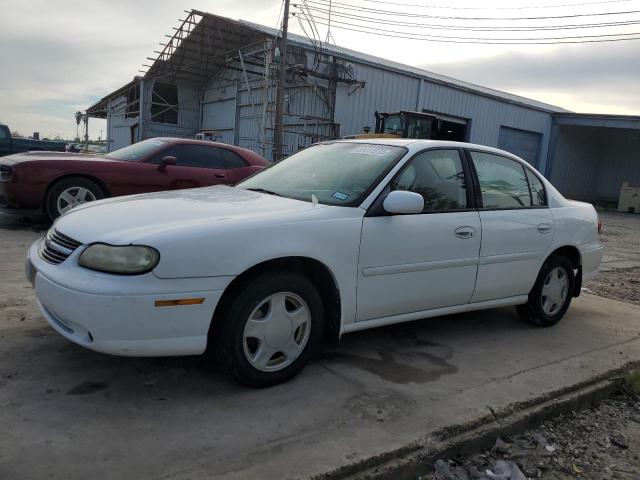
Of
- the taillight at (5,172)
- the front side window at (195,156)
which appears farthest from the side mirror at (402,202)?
the taillight at (5,172)

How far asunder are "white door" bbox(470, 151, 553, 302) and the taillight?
6403mm

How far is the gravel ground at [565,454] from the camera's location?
265 centimetres

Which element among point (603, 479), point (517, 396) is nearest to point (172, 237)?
point (517, 396)

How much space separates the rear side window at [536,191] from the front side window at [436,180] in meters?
0.89

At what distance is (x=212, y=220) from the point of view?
115 inches

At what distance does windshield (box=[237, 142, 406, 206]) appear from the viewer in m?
3.50

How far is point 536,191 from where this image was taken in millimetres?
4594

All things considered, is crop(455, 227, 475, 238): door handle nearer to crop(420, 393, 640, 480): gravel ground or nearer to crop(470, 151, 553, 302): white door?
crop(470, 151, 553, 302): white door

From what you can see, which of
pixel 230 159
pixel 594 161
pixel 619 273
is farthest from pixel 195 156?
pixel 594 161

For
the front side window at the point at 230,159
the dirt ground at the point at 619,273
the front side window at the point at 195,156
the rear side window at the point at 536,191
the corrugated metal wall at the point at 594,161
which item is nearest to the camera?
the rear side window at the point at 536,191

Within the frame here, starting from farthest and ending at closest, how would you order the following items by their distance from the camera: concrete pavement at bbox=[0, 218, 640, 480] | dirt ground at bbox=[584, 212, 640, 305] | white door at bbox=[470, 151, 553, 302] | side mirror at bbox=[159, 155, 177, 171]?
side mirror at bbox=[159, 155, 177, 171] → dirt ground at bbox=[584, 212, 640, 305] → white door at bbox=[470, 151, 553, 302] → concrete pavement at bbox=[0, 218, 640, 480]

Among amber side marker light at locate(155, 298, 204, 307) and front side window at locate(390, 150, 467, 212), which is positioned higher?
front side window at locate(390, 150, 467, 212)

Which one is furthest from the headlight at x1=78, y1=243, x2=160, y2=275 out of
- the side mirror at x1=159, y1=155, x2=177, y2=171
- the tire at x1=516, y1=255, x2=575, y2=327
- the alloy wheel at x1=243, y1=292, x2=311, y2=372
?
the side mirror at x1=159, y1=155, x2=177, y2=171

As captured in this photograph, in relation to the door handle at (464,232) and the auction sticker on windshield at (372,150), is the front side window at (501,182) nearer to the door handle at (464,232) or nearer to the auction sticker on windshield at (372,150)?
the door handle at (464,232)
